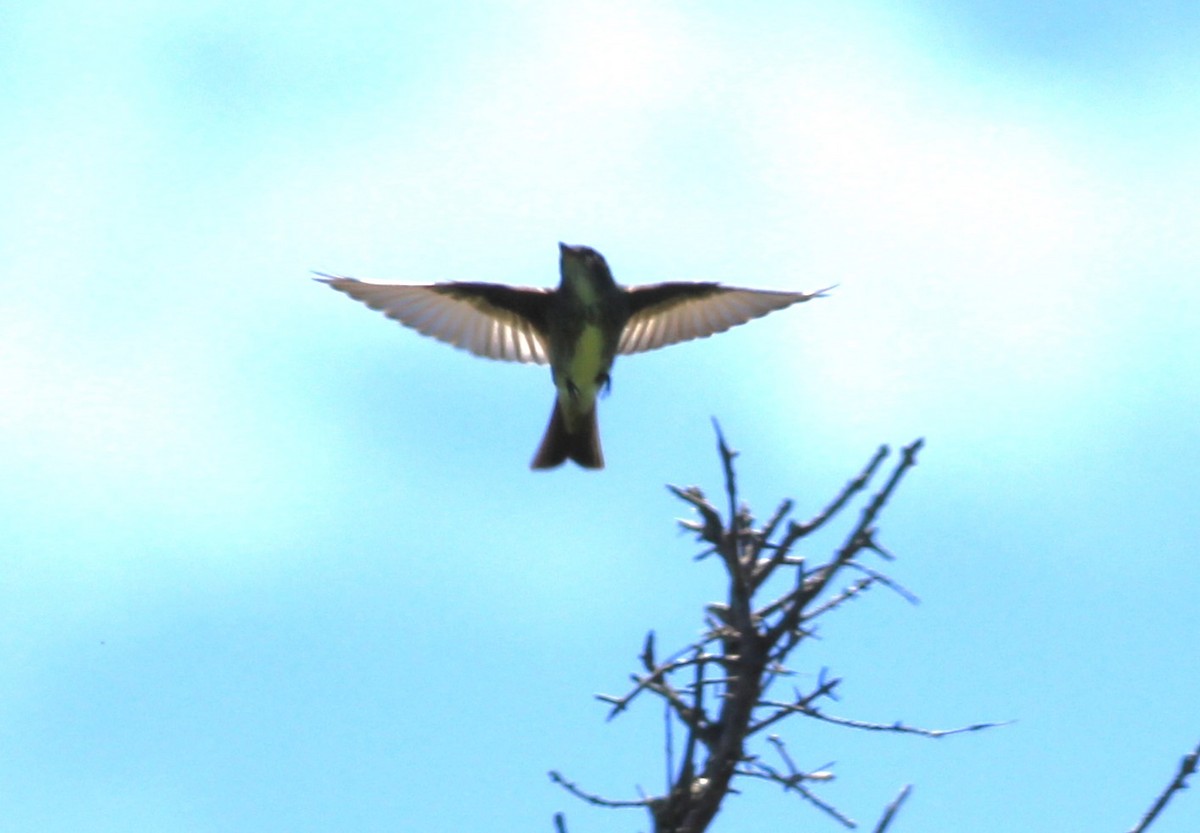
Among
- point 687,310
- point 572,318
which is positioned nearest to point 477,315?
point 572,318

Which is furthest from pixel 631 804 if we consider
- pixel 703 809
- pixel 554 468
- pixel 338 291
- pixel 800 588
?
pixel 338 291

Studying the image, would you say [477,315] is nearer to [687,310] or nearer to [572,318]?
[572,318]

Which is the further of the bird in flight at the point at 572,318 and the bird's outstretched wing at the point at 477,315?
the bird's outstretched wing at the point at 477,315

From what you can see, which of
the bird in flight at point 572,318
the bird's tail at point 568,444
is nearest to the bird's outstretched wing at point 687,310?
the bird in flight at point 572,318

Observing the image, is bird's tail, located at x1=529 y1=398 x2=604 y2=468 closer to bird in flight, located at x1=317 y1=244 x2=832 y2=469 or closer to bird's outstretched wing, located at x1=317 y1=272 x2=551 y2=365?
bird in flight, located at x1=317 y1=244 x2=832 y2=469

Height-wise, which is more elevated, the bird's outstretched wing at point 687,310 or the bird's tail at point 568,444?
the bird's outstretched wing at point 687,310

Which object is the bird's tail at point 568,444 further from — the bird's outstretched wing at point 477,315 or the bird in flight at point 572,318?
the bird's outstretched wing at point 477,315

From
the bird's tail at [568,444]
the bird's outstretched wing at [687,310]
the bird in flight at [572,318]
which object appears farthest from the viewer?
the bird's outstretched wing at [687,310]

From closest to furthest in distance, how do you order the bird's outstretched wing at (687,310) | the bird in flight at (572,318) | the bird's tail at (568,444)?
the bird in flight at (572,318) < the bird's tail at (568,444) < the bird's outstretched wing at (687,310)
